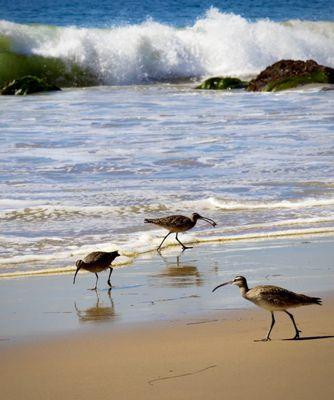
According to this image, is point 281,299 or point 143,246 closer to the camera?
point 281,299

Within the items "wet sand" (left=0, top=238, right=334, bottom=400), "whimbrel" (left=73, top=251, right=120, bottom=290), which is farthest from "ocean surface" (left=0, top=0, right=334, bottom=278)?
"wet sand" (left=0, top=238, right=334, bottom=400)

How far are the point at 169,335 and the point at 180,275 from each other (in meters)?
2.12

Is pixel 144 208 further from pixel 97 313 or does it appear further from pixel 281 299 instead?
pixel 281 299

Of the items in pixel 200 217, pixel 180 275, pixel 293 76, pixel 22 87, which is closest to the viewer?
pixel 180 275

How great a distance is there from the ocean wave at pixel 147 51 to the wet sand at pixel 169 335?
25.0 metres

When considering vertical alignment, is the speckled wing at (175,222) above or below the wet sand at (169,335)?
below

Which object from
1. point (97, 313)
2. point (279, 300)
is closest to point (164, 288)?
point (97, 313)

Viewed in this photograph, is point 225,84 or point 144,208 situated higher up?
point 144,208

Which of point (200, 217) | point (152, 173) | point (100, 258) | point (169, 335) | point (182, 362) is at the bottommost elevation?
point (152, 173)

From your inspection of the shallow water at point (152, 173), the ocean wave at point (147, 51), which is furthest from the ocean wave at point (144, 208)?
the ocean wave at point (147, 51)

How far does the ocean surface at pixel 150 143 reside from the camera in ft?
34.8

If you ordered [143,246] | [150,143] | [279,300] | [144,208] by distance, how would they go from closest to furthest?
1. [279,300]
2. [143,246]
3. [144,208]
4. [150,143]

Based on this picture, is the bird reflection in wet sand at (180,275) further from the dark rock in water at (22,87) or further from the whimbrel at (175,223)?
the dark rock in water at (22,87)

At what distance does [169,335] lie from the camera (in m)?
6.39
